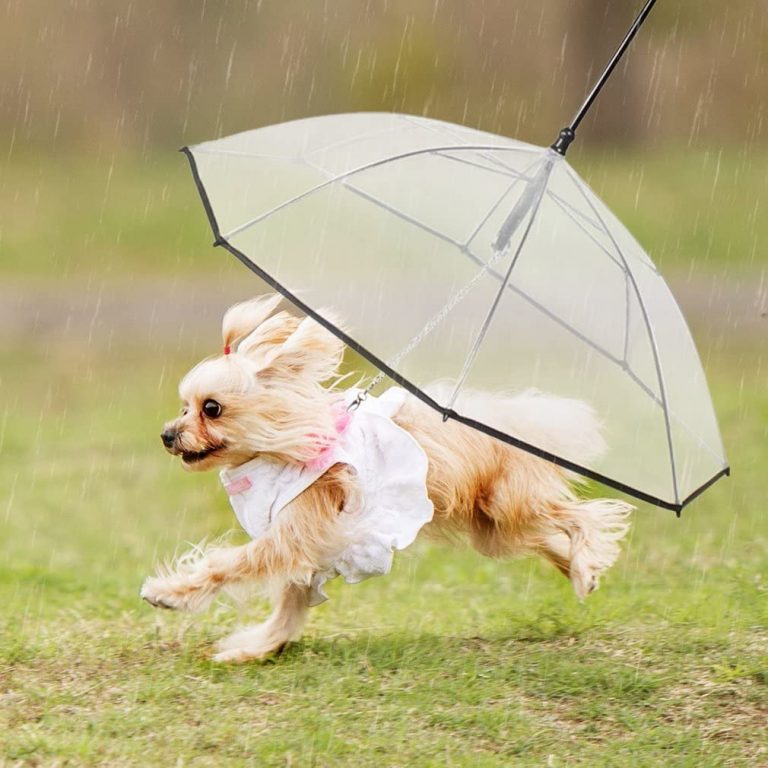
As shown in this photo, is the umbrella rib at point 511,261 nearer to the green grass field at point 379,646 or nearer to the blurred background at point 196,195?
the green grass field at point 379,646

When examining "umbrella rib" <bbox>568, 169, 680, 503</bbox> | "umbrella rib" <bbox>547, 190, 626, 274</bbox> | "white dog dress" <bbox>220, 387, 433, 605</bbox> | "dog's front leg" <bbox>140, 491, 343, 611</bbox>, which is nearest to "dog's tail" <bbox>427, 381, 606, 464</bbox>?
"umbrella rib" <bbox>568, 169, 680, 503</bbox>

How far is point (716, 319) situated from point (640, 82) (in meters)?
10.4

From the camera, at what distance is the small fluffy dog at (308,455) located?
452 centimetres

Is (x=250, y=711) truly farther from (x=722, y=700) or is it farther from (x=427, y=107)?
(x=427, y=107)

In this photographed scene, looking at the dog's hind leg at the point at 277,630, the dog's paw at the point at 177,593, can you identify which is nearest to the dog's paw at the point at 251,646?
the dog's hind leg at the point at 277,630

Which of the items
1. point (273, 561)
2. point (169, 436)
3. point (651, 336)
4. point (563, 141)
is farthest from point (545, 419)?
point (169, 436)

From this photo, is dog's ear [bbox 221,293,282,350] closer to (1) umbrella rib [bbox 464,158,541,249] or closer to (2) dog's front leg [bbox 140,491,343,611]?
(2) dog's front leg [bbox 140,491,343,611]

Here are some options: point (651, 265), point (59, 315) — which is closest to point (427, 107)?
point (59, 315)

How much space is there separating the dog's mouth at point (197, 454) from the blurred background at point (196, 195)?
1278mm

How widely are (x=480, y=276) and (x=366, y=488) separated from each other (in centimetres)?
85

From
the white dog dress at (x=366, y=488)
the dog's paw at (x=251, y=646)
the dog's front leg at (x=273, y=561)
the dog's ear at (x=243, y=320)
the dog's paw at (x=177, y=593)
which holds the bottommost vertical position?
the dog's paw at (x=251, y=646)

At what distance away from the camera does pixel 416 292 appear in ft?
14.9

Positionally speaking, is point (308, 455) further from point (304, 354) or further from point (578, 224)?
point (578, 224)

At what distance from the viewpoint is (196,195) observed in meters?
19.2
